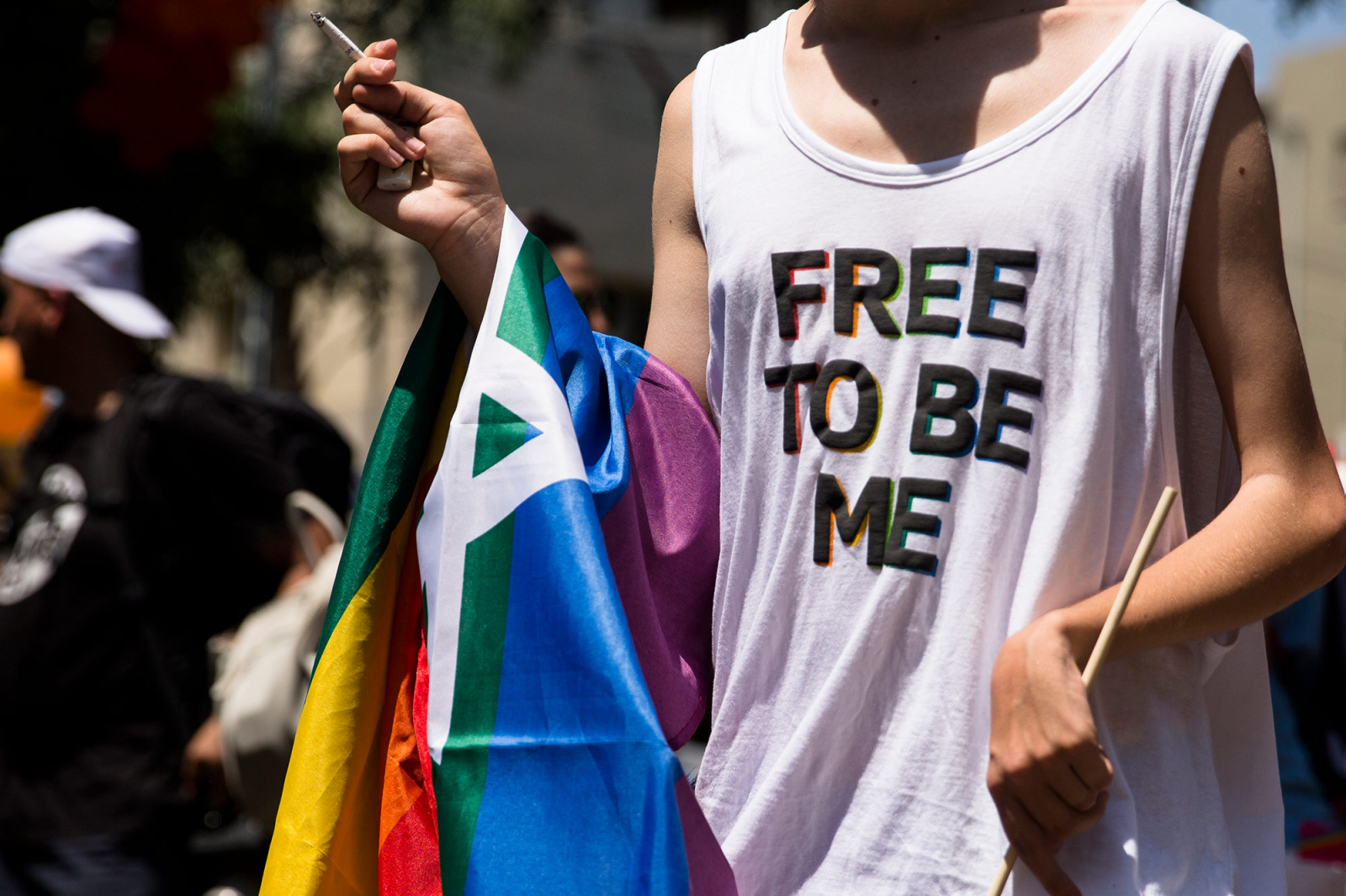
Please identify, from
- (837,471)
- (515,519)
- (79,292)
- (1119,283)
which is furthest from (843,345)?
(79,292)

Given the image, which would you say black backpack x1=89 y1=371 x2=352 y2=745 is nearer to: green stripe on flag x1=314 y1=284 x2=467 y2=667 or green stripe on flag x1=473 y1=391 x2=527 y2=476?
green stripe on flag x1=314 y1=284 x2=467 y2=667

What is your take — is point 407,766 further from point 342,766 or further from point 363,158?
point 363,158

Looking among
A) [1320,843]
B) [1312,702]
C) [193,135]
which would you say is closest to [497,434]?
[1320,843]

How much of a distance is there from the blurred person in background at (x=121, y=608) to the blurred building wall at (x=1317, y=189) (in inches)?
990

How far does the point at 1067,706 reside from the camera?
120cm

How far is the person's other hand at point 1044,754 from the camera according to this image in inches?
47.0

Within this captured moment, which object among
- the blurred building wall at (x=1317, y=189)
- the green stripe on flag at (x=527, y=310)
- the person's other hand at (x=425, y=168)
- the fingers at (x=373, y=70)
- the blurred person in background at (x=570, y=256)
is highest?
the blurred building wall at (x=1317, y=189)

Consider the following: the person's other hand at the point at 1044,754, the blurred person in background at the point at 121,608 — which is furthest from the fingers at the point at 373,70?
the blurred person in background at the point at 121,608

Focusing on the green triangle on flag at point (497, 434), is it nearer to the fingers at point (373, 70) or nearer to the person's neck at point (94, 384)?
the fingers at point (373, 70)

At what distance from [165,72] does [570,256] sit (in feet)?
18.9

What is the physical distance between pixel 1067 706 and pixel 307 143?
12321 mm

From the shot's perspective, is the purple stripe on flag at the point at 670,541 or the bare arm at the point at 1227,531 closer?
the bare arm at the point at 1227,531

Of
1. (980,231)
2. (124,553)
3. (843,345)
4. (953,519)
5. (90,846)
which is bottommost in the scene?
(90,846)

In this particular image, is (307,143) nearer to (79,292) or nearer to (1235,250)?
(79,292)
